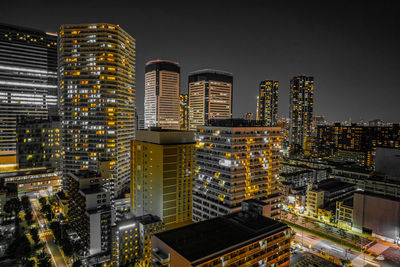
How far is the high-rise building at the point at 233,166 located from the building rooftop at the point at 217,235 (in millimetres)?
15310

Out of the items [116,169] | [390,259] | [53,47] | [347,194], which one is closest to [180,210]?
[116,169]

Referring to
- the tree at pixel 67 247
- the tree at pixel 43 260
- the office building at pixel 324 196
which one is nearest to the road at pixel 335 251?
the office building at pixel 324 196

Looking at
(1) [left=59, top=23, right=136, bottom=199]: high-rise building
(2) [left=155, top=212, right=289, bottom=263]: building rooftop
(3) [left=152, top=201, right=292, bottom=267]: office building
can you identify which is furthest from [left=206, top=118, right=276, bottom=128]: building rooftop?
(1) [left=59, top=23, right=136, bottom=199]: high-rise building

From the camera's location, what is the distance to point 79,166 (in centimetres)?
12188

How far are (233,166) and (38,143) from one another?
136m

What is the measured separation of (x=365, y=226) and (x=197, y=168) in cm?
6889

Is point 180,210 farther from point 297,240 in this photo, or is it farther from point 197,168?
point 297,240

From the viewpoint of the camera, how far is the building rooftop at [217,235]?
4484 cm

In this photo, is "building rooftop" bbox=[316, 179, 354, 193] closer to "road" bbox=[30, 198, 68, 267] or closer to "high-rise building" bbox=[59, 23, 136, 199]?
"high-rise building" bbox=[59, 23, 136, 199]

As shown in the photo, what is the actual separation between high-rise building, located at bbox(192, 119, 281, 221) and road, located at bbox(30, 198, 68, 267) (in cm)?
4630

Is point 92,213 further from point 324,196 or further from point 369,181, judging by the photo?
point 369,181

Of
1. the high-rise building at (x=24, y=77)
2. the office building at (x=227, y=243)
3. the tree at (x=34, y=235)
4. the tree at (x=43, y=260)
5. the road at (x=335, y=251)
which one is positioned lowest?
the road at (x=335, y=251)

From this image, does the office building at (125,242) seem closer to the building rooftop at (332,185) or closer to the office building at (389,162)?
the building rooftop at (332,185)

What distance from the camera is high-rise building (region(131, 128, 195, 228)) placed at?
8762 centimetres
